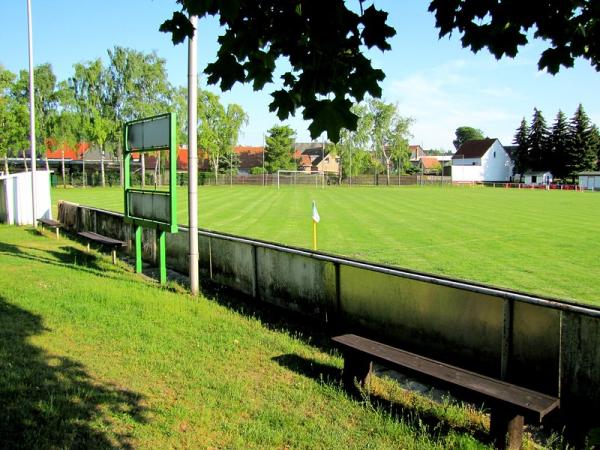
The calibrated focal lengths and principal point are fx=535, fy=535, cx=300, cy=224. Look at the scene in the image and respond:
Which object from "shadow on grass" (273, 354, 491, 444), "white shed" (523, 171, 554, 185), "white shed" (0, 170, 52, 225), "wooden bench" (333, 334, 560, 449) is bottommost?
"shadow on grass" (273, 354, 491, 444)

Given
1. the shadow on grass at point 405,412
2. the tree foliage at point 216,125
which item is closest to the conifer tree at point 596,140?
the tree foliage at point 216,125

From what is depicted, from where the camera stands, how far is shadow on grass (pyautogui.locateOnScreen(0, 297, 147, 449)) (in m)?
3.82

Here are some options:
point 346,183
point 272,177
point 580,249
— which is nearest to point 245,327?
point 580,249

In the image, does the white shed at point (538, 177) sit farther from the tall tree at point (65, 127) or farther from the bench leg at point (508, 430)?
the bench leg at point (508, 430)

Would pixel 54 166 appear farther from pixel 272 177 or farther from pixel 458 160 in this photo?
pixel 458 160

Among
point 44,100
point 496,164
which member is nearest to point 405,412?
point 44,100

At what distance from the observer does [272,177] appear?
7581cm

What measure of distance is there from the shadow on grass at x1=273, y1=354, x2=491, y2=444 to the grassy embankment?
0.02m

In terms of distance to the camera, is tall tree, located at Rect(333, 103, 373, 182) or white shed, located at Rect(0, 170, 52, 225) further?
tall tree, located at Rect(333, 103, 373, 182)

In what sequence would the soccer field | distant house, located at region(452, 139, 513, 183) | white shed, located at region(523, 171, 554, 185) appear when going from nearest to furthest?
1. the soccer field
2. white shed, located at region(523, 171, 554, 185)
3. distant house, located at region(452, 139, 513, 183)

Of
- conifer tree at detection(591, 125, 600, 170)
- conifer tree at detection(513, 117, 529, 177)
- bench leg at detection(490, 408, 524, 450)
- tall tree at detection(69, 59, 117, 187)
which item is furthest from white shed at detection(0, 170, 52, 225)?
conifer tree at detection(513, 117, 529, 177)

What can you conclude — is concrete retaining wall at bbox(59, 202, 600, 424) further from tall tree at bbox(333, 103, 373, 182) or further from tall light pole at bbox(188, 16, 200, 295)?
tall tree at bbox(333, 103, 373, 182)

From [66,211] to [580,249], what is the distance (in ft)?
55.5

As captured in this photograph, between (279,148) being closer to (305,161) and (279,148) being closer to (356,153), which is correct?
(356,153)
